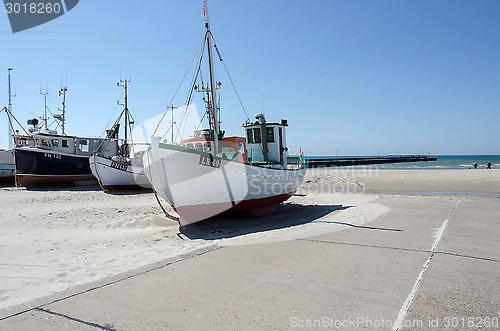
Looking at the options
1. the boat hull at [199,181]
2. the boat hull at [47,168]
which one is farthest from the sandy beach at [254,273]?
the boat hull at [47,168]

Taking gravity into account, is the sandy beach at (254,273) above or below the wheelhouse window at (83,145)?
below

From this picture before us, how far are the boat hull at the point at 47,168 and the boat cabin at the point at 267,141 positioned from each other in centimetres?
1885

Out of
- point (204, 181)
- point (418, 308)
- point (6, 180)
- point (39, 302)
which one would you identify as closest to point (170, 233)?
point (204, 181)

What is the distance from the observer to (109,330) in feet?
10.1

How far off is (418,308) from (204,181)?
6663mm

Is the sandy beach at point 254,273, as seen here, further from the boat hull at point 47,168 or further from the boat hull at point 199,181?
the boat hull at point 47,168

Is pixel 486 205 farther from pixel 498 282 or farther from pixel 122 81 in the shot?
pixel 122 81

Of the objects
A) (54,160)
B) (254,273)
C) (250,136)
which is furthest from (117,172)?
(254,273)

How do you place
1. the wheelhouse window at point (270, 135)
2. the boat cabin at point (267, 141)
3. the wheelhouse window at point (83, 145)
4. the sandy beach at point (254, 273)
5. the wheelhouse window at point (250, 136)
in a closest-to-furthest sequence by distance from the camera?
the sandy beach at point (254, 273) < the boat cabin at point (267, 141) < the wheelhouse window at point (270, 135) < the wheelhouse window at point (250, 136) < the wheelhouse window at point (83, 145)

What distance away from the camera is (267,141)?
13570 millimetres

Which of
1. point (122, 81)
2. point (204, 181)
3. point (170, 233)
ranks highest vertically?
point (122, 81)

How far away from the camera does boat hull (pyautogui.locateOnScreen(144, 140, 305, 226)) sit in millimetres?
8812

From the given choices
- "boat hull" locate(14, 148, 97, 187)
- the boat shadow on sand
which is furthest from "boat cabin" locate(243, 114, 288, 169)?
"boat hull" locate(14, 148, 97, 187)

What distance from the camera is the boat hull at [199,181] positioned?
28.9 ft
